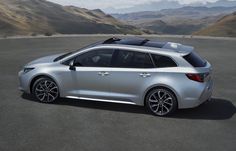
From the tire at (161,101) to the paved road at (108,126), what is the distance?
7.2 inches

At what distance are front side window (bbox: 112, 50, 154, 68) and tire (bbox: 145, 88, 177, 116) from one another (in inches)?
25.0

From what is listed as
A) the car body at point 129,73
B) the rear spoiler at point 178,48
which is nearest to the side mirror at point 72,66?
the car body at point 129,73

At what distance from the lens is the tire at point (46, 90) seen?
984 cm

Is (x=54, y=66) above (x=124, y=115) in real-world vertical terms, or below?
above

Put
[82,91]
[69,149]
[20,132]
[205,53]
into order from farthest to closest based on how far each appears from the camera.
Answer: [205,53]
[82,91]
[20,132]
[69,149]

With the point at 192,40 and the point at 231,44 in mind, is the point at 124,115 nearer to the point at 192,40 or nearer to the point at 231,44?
the point at 231,44

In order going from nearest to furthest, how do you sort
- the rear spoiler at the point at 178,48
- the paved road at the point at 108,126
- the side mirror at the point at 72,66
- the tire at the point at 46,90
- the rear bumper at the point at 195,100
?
the paved road at the point at 108,126, the rear bumper at the point at 195,100, the rear spoiler at the point at 178,48, the side mirror at the point at 72,66, the tire at the point at 46,90

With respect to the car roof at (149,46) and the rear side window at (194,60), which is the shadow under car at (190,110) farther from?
the car roof at (149,46)

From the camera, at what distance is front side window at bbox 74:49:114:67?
9.38 metres

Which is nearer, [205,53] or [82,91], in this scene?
[82,91]

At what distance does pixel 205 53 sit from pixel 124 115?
13001 millimetres

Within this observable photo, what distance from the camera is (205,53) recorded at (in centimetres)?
2109

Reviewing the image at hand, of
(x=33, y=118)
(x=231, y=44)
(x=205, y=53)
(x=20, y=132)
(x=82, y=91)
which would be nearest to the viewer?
(x=20, y=132)

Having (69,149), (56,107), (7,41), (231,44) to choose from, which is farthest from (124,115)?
(7,41)
